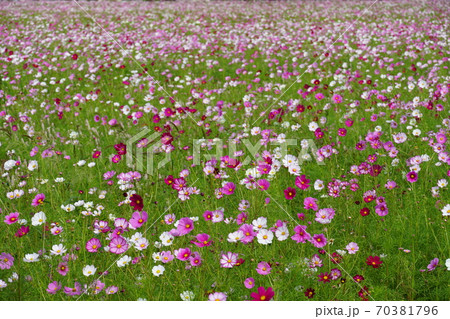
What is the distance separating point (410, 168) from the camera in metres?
3.04

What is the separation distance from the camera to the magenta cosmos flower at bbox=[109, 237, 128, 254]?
229cm

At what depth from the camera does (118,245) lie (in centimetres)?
233

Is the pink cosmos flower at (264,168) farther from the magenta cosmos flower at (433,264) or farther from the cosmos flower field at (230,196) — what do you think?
the magenta cosmos flower at (433,264)

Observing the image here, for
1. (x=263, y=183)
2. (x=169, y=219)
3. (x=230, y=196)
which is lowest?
(x=230, y=196)

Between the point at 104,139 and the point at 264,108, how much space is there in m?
2.10

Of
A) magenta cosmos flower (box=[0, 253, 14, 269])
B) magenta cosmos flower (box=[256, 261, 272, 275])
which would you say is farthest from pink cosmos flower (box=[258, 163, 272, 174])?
magenta cosmos flower (box=[0, 253, 14, 269])

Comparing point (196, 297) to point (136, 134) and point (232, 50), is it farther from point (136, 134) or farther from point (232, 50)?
point (232, 50)

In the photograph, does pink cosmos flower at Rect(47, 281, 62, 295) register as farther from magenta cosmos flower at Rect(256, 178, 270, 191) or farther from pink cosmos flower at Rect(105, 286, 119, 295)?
magenta cosmos flower at Rect(256, 178, 270, 191)

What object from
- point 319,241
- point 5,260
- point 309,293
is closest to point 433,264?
point 319,241

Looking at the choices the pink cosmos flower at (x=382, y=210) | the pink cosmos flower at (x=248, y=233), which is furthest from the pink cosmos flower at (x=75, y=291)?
the pink cosmos flower at (x=382, y=210)

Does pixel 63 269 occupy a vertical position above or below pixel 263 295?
below

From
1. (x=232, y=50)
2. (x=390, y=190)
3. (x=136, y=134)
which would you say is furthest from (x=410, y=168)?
(x=232, y=50)

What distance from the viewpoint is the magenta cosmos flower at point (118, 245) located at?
7.52 ft

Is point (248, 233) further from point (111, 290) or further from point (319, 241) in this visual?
point (111, 290)
